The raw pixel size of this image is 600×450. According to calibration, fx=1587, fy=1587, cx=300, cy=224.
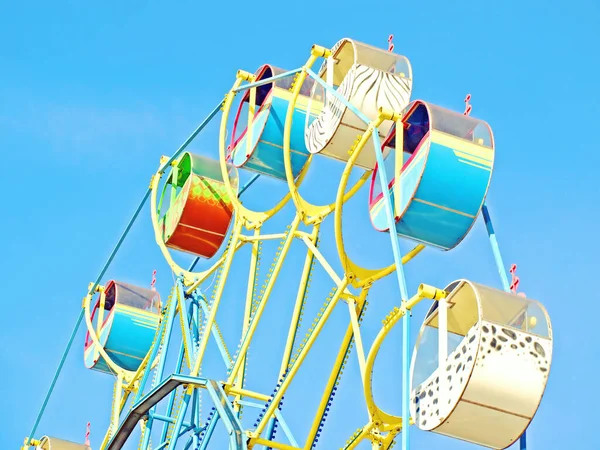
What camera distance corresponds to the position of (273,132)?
25.8 m

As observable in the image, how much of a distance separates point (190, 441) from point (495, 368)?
852 centimetres

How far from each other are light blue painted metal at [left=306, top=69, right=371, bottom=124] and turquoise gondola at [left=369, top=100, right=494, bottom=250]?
23.5 inches

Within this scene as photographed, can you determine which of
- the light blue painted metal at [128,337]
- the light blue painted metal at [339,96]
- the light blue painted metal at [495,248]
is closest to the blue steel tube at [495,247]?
the light blue painted metal at [495,248]

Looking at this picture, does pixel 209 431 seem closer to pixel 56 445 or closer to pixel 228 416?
pixel 228 416

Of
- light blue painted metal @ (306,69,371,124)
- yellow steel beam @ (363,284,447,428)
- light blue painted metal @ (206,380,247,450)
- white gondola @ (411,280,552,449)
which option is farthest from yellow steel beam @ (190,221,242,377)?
white gondola @ (411,280,552,449)

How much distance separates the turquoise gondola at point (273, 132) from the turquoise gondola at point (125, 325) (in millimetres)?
4718

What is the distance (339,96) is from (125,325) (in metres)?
9.51

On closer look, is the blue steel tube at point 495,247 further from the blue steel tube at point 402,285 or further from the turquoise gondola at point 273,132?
the turquoise gondola at point 273,132

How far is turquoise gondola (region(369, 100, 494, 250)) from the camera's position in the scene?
20.4 metres

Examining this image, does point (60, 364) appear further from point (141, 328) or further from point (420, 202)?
point (420, 202)

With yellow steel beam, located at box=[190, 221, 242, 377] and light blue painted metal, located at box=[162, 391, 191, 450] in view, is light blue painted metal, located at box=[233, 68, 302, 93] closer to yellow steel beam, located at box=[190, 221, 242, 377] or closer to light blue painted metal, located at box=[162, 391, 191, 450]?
yellow steel beam, located at box=[190, 221, 242, 377]

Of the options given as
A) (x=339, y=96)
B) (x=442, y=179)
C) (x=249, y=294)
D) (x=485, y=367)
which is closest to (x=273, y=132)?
(x=249, y=294)

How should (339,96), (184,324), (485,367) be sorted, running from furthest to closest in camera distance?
1. (184,324)
2. (339,96)
3. (485,367)

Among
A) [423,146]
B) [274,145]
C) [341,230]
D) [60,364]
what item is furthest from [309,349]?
[60,364]
